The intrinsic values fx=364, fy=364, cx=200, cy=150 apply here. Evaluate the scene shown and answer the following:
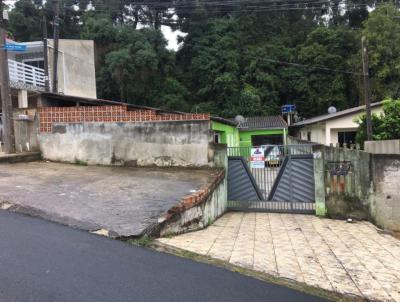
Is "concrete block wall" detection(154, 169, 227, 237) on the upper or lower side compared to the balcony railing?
lower

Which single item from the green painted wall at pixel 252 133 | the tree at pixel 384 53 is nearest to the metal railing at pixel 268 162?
the green painted wall at pixel 252 133

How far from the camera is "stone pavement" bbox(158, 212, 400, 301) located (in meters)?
4.48

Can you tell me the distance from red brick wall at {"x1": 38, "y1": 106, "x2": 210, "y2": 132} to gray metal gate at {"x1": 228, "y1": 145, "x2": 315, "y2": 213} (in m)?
1.76

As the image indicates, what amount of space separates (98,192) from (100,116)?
405 centimetres

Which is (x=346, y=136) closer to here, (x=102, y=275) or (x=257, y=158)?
(x=257, y=158)

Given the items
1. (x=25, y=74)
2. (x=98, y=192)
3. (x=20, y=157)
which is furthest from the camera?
(x=25, y=74)

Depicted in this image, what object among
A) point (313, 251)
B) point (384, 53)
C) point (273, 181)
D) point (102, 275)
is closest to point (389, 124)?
point (273, 181)

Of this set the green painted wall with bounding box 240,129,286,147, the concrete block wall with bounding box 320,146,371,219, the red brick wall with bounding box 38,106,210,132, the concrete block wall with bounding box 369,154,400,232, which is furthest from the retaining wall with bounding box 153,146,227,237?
the green painted wall with bounding box 240,129,286,147

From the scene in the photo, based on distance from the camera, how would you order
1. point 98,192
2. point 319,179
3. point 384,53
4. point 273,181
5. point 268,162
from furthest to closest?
point 384,53, point 268,162, point 273,181, point 319,179, point 98,192

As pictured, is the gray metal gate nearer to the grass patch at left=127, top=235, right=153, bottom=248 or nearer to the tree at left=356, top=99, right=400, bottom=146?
the grass patch at left=127, top=235, right=153, bottom=248

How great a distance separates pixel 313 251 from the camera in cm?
581

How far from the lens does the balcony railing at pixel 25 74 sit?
18031 millimetres

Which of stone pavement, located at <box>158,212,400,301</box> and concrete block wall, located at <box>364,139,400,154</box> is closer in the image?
stone pavement, located at <box>158,212,400,301</box>

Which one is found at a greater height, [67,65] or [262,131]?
[67,65]
